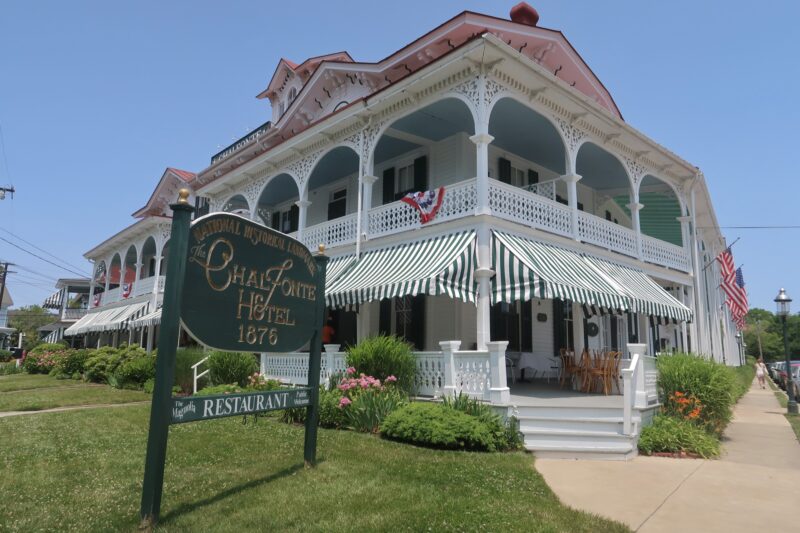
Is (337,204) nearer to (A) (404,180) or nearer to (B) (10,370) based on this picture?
(A) (404,180)

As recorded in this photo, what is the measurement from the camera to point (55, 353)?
2519 cm

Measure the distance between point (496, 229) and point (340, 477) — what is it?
21.1ft

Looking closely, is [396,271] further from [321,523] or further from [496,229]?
[321,523]

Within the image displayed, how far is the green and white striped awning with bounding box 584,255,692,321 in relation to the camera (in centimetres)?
1210

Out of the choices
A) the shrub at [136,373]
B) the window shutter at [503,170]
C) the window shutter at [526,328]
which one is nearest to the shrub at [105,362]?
the shrub at [136,373]

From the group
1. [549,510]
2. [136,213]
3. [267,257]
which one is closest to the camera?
[549,510]

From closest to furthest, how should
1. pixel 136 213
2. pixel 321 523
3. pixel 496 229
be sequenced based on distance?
pixel 321 523, pixel 496 229, pixel 136 213

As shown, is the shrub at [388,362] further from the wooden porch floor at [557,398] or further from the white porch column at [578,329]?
the white porch column at [578,329]

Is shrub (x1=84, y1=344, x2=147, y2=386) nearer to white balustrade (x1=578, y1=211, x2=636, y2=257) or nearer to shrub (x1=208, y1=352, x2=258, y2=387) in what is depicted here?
shrub (x1=208, y1=352, x2=258, y2=387)

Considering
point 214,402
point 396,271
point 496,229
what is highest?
point 496,229

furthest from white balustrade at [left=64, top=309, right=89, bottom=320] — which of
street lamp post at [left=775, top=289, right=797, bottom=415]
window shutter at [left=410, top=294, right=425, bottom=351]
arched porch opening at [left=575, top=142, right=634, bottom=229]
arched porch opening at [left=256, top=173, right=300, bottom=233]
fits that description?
street lamp post at [left=775, top=289, right=797, bottom=415]

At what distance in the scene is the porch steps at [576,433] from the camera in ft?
26.2

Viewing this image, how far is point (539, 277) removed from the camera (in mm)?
9656

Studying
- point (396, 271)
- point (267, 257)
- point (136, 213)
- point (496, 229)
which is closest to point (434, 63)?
point (496, 229)
